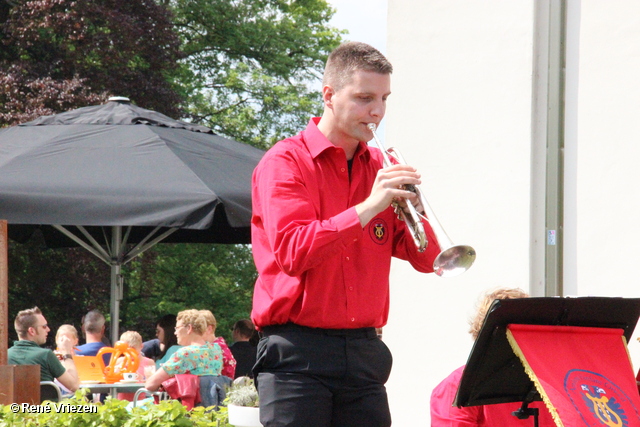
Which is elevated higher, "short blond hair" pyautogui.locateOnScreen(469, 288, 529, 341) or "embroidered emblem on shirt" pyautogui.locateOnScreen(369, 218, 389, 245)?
"embroidered emblem on shirt" pyautogui.locateOnScreen(369, 218, 389, 245)

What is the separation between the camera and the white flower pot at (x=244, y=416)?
13.9ft

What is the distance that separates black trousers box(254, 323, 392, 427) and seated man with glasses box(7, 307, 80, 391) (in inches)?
197

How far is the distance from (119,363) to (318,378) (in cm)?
575

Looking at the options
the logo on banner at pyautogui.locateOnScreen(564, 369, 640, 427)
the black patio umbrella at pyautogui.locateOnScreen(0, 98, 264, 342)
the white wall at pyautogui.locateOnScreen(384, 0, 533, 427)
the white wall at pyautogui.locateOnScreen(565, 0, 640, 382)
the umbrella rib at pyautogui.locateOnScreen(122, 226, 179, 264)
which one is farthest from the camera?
the umbrella rib at pyautogui.locateOnScreen(122, 226, 179, 264)

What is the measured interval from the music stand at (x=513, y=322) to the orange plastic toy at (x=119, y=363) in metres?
5.47

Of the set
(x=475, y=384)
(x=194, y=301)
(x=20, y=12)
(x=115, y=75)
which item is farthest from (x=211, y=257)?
(x=475, y=384)

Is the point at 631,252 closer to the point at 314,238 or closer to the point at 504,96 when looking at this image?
the point at 504,96

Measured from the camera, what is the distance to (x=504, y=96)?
5.30 m

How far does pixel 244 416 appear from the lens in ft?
14.0

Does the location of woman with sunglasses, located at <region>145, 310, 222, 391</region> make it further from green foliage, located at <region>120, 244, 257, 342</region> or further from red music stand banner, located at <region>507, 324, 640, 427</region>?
green foliage, located at <region>120, 244, 257, 342</region>

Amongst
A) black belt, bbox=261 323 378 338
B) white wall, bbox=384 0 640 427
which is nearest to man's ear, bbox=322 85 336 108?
black belt, bbox=261 323 378 338

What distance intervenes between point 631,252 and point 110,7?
14.6m

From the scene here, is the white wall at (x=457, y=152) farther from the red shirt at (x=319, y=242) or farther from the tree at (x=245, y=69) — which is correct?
the tree at (x=245, y=69)

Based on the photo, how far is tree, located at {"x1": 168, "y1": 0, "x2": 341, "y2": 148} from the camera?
21156 mm
